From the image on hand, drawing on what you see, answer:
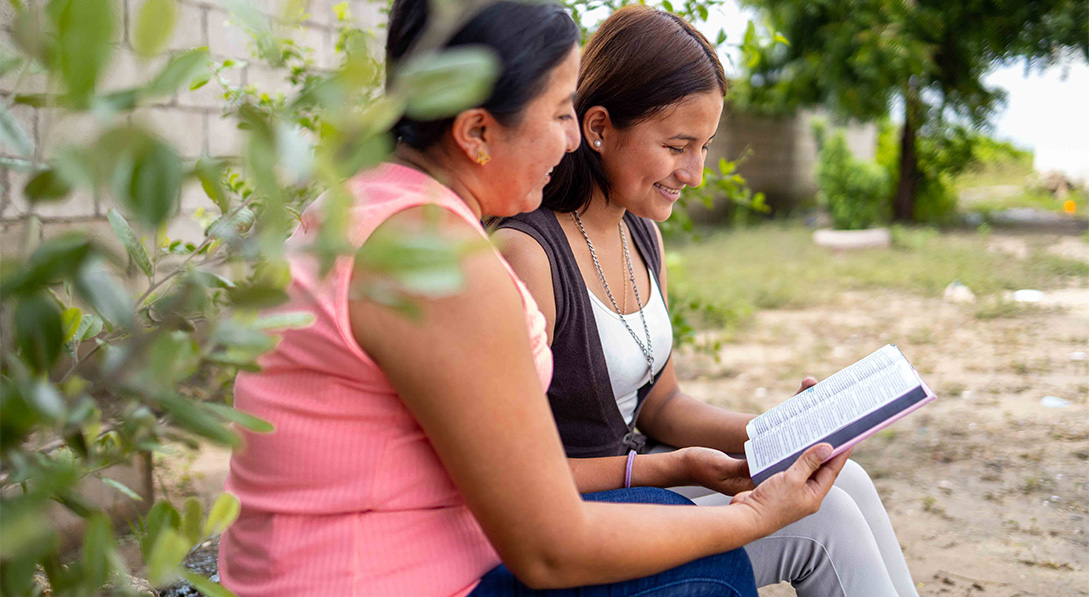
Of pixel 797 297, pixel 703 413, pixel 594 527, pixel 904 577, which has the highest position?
pixel 594 527

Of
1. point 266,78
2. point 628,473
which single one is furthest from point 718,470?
point 266,78

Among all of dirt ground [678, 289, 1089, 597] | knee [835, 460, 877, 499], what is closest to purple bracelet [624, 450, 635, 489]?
knee [835, 460, 877, 499]

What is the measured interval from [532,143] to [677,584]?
649 mm

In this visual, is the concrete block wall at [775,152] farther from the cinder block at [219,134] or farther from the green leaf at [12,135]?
the green leaf at [12,135]

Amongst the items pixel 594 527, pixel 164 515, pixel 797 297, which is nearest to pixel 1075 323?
Answer: pixel 797 297

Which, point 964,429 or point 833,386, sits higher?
point 833,386

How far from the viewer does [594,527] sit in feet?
3.69

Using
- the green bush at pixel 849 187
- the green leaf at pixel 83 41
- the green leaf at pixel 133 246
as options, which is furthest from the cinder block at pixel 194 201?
the green bush at pixel 849 187

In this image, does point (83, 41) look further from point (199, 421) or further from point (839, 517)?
point (839, 517)

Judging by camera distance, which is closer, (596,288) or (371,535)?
(371,535)

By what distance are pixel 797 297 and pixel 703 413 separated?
508 centimetres

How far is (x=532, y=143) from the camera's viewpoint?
1.19m

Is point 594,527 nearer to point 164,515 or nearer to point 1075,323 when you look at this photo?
point 164,515

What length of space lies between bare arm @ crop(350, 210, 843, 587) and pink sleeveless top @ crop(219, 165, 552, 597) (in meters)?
0.05
